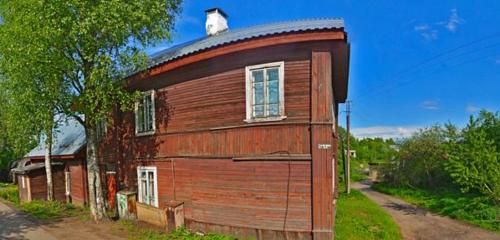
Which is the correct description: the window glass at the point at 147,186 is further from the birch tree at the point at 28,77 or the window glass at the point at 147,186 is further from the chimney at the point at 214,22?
the chimney at the point at 214,22

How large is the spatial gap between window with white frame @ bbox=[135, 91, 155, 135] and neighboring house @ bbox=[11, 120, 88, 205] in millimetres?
6451

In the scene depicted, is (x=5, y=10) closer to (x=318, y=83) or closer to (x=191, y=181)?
(x=191, y=181)

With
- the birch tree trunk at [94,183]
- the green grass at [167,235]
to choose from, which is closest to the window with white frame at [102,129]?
the birch tree trunk at [94,183]

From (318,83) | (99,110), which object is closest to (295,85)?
(318,83)

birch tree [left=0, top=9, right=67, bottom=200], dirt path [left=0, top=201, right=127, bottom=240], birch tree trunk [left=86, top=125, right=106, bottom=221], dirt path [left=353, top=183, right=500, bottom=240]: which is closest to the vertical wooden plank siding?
dirt path [left=353, top=183, right=500, bottom=240]

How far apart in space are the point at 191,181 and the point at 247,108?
3140mm

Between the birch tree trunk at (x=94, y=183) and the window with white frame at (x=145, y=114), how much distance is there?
1.64m

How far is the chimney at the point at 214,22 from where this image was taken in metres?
14.6

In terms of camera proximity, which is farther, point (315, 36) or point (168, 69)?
point (168, 69)

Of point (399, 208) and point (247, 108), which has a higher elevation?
Answer: point (247, 108)

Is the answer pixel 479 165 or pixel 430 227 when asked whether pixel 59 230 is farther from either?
pixel 479 165

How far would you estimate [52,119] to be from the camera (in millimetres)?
12680

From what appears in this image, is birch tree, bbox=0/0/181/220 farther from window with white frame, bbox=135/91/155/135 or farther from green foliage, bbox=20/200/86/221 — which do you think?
green foliage, bbox=20/200/86/221

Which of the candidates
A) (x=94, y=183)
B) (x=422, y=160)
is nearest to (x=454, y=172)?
(x=422, y=160)
